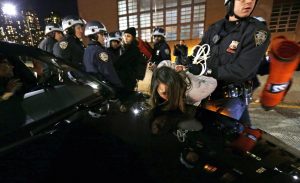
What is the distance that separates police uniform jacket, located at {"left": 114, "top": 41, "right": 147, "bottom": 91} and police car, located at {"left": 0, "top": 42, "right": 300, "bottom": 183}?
2274mm

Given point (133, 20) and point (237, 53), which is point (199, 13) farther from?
point (237, 53)

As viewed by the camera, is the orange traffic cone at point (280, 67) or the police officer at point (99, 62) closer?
the orange traffic cone at point (280, 67)

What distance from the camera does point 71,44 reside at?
3604 mm

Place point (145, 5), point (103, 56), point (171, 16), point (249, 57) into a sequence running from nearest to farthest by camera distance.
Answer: point (249, 57) → point (103, 56) → point (171, 16) → point (145, 5)

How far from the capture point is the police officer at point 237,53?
2061mm

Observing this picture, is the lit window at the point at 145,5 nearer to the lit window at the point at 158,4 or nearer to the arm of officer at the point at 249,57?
the lit window at the point at 158,4

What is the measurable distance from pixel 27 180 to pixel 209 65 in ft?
6.05

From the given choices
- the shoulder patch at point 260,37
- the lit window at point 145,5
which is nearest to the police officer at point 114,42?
the shoulder patch at point 260,37

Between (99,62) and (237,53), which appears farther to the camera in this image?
(99,62)

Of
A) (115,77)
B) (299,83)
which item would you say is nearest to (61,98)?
(115,77)

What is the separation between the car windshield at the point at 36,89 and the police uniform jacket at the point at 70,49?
1065 mm

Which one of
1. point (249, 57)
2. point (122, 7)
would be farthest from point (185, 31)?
point (249, 57)

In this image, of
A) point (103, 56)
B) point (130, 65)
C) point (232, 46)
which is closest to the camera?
point (232, 46)

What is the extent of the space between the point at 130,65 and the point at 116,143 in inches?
124
